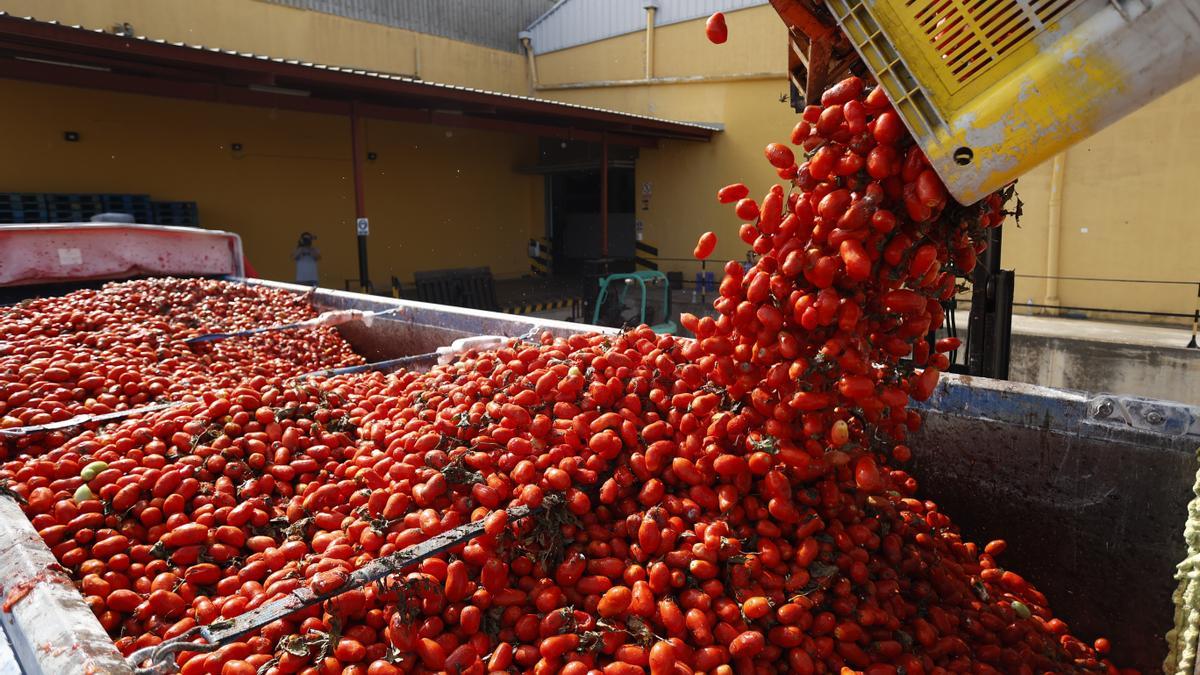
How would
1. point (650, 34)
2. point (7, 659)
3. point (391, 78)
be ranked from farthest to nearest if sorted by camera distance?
point (650, 34) < point (391, 78) < point (7, 659)

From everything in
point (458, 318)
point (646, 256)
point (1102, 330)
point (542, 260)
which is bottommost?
point (1102, 330)

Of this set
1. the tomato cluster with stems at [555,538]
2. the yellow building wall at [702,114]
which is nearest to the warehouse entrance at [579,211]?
the yellow building wall at [702,114]

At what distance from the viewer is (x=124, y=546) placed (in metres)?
2.30

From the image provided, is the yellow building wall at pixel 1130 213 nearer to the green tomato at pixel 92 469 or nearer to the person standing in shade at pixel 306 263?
the person standing in shade at pixel 306 263

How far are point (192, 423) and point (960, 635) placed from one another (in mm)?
2990

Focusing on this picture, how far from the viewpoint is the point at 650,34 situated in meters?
16.9

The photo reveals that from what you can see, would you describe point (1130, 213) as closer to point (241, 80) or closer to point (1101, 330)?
point (1101, 330)

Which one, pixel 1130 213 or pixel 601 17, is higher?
pixel 601 17

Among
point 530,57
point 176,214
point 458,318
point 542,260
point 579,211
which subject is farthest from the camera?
point 530,57

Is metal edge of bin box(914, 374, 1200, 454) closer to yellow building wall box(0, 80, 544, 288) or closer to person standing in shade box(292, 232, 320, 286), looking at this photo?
person standing in shade box(292, 232, 320, 286)

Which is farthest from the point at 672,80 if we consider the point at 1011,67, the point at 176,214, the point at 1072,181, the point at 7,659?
the point at 7,659

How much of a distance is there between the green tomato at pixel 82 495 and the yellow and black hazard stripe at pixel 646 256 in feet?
48.2

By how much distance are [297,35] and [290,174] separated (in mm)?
3608

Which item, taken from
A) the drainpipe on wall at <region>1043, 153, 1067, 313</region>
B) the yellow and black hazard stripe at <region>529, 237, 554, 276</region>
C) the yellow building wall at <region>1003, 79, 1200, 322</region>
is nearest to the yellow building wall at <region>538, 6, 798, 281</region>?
the yellow and black hazard stripe at <region>529, 237, 554, 276</region>
